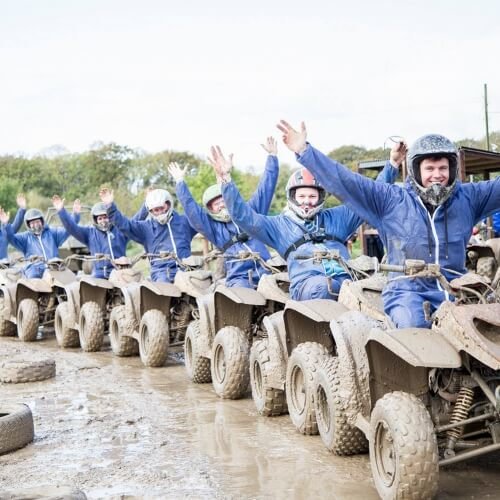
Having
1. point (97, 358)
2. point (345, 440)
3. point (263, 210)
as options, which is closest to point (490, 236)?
point (263, 210)

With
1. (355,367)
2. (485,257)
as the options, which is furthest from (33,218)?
(355,367)

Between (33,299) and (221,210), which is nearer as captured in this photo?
(221,210)

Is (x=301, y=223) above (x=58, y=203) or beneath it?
beneath

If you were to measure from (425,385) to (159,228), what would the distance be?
6893 mm

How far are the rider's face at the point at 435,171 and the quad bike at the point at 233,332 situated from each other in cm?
227

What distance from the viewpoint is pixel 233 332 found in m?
8.29

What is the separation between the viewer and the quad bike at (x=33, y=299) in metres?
13.7

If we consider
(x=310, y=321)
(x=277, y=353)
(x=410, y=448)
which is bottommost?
(x=410, y=448)

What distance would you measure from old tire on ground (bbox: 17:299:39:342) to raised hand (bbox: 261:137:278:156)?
5110mm

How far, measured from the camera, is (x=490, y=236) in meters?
13.2

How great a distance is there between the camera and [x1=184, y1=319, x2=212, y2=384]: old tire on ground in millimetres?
9164

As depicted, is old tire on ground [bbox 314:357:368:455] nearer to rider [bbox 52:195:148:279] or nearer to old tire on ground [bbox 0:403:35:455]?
old tire on ground [bbox 0:403:35:455]

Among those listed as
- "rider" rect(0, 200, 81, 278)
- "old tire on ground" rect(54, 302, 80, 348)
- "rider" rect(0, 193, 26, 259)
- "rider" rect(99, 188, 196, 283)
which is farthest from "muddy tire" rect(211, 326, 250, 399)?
"rider" rect(0, 193, 26, 259)

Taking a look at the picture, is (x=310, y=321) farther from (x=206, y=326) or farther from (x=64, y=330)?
(x=64, y=330)
